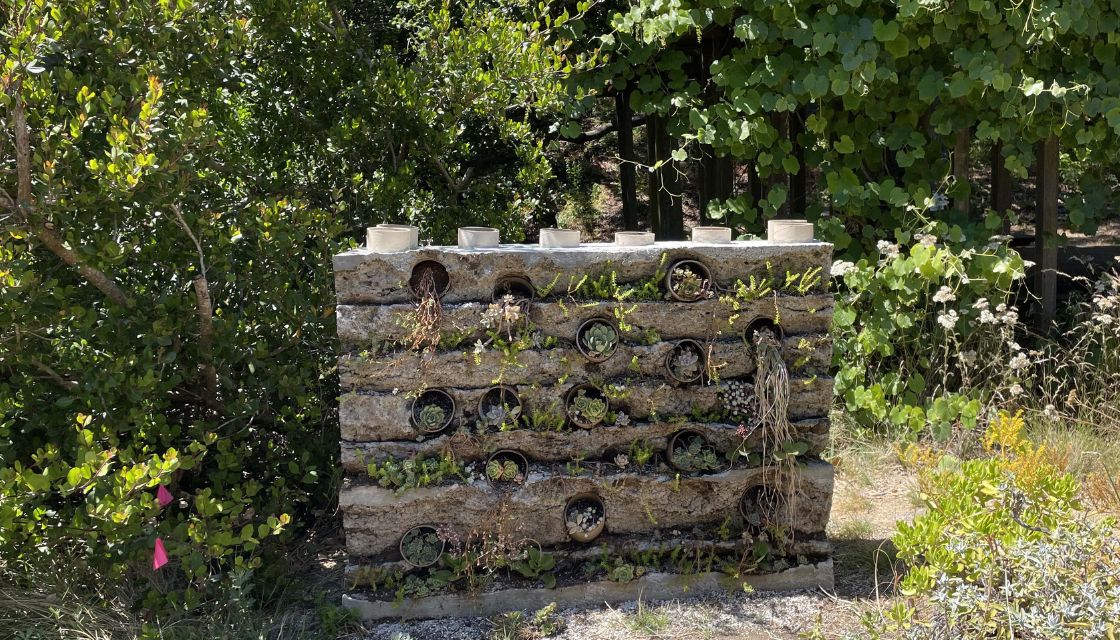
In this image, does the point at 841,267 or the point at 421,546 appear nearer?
the point at 421,546

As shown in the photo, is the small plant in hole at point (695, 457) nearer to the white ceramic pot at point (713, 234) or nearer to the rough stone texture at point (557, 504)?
the rough stone texture at point (557, 504)

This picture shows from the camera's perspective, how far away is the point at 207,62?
3.23m

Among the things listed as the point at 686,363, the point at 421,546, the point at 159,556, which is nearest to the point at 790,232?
the point at 686,363

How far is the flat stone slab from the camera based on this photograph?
3.00 meters

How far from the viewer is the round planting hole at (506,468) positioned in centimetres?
302

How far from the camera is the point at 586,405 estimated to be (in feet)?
10.0

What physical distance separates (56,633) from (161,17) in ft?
6.45

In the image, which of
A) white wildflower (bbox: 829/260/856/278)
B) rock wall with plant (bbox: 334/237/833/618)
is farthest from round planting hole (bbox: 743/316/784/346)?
white wildflower (bbox: 829/260/856/278)

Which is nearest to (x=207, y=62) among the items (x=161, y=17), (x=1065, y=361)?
(x=161, y=17)

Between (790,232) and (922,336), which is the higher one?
(790,232)

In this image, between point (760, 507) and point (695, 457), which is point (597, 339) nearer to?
point (695, 457)

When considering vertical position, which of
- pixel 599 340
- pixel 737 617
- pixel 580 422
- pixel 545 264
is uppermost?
pixel 545 264

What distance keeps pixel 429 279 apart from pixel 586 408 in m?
0.68

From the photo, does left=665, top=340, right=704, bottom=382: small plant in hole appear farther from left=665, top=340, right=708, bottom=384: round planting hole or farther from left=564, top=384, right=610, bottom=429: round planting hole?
left=564, top=384, right=610, bottom=429: round planting hole
